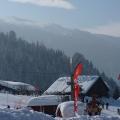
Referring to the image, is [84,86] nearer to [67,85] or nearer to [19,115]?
[67,85]

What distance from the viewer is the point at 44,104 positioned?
43.8 metres

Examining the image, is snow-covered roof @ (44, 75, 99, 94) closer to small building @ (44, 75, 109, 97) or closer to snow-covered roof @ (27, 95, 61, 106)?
small building @ (44, 75, 109, 97)

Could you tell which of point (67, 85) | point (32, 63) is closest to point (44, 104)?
point (67, 85)

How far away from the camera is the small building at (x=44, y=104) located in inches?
1686

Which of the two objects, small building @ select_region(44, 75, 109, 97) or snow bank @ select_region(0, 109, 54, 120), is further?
small building @ select_region(44, 75, 109, 97)

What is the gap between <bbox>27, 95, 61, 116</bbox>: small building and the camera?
42.8 meters

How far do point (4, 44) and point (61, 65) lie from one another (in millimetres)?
31434

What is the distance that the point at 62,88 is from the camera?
67.2 meters

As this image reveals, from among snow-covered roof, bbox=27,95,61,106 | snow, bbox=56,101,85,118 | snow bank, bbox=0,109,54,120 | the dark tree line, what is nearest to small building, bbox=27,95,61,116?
snow-covered roof, bbox=27,95,61,106

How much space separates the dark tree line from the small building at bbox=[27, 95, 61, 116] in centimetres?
8460

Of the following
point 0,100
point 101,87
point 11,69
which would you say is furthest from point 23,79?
point 0,100

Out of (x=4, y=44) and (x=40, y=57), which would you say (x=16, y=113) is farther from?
(x=4, y=44)

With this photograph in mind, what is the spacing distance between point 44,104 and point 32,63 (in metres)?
123

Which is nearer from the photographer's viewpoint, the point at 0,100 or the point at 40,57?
the point at 0,100
